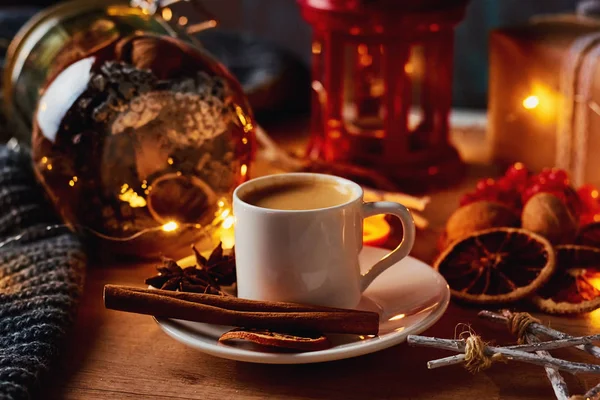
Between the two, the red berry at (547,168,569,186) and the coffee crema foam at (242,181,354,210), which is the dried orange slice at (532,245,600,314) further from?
the coffee crema foam at (242,181,354,210)

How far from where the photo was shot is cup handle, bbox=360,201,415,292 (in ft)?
2.21

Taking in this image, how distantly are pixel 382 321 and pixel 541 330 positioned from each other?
5.1 inches

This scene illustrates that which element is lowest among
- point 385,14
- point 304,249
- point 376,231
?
point 376,231

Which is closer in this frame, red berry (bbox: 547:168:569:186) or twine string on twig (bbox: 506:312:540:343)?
twine string on twig (bbox: 506:312:540:343)

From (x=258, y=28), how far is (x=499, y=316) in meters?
1.33

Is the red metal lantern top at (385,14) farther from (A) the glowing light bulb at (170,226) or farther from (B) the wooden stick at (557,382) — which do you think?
(B) the wooden stick at (557,382)

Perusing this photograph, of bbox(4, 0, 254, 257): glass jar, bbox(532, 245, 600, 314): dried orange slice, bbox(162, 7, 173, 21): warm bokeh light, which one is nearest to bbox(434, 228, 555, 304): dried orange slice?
bbox(532, 245, 600, 314): dried orange slice

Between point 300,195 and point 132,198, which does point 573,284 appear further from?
point 132,198

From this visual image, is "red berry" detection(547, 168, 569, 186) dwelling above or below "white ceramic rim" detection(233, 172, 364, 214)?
below

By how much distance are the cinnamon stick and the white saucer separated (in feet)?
0.04

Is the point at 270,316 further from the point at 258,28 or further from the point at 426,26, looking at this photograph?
the point at 258,28

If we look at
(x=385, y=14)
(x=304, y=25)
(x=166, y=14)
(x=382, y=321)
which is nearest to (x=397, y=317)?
(x=382, y=321)

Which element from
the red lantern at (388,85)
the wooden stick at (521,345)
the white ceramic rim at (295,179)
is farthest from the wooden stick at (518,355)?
the red lantern at (388,85)

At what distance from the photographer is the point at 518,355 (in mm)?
602
